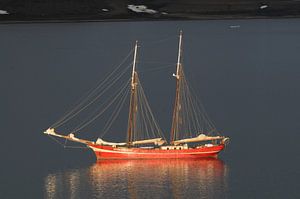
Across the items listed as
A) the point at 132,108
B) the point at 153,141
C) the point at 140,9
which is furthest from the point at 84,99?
the point at 140,9

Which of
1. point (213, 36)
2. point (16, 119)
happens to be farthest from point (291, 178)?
point (213, 36)

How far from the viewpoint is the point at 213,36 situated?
124875mm

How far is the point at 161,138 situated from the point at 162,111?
34.9 feet

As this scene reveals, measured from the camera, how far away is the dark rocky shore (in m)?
169

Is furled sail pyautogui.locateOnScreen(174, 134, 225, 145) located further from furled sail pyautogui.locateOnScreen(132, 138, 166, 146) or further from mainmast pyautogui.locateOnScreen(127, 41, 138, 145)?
mainmast pyautogui.locateOnScreen(127, 41, 138, 145)

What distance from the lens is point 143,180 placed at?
44062 mm

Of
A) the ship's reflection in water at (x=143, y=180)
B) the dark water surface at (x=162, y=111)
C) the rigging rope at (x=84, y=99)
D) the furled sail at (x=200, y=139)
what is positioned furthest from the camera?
the rigging rope at (x=84, y=99)

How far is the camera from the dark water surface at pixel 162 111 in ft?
143

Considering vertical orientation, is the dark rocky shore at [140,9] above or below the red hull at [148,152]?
above

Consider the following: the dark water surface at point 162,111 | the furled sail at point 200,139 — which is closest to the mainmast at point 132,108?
the dark water surface at point 162,111

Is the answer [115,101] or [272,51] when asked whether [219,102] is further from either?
[272,51]

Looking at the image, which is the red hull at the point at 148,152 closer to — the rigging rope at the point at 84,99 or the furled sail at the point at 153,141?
the furled sail at the point at 153,141

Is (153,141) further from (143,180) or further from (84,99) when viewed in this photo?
(84,99)

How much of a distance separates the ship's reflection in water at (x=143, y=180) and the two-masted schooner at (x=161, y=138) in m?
0.49
